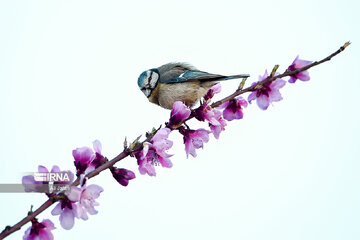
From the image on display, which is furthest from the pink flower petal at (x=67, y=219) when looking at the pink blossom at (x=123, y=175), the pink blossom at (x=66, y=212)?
the pink blossom at (x=123, y=175)

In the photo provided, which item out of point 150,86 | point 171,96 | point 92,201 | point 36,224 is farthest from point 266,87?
point 150,86

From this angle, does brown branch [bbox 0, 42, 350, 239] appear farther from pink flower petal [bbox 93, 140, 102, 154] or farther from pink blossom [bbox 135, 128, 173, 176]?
pink flower petal [bbox 93, 140, 102, 154]

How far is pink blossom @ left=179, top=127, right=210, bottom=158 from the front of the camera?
10.2 ft

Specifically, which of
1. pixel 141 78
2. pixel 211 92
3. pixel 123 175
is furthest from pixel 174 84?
pixel 123 175

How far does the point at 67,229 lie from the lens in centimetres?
223

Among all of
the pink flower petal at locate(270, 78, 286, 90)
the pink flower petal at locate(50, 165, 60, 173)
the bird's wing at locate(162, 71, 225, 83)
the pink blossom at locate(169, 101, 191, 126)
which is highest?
the bird's wing at locate(162, 71, 225, 83)

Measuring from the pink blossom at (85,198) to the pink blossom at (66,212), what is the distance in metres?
0.05

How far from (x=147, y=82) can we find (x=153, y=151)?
3.47 meters

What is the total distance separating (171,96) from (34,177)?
3518 millimetres

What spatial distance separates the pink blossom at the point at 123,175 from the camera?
2.62m

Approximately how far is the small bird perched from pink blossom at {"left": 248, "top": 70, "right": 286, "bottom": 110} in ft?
4.88

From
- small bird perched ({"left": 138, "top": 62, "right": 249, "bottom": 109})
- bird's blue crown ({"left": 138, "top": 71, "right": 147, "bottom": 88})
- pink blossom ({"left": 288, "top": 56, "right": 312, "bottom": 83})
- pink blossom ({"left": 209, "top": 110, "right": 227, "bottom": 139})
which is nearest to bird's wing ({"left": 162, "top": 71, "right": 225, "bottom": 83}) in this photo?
small bird perched ({"left": 138, "top": 62, "right": 249, "bottom": 109})

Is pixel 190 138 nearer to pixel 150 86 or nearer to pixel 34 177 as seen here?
pixel 34 177

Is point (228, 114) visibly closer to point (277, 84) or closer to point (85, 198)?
point (277, 84)
